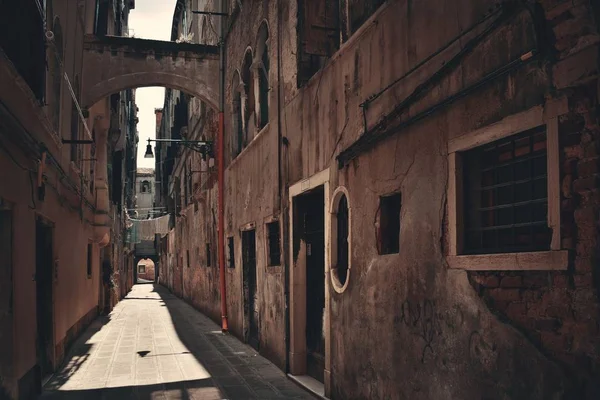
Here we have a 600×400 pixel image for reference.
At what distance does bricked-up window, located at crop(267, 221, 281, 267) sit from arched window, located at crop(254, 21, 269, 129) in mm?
2153

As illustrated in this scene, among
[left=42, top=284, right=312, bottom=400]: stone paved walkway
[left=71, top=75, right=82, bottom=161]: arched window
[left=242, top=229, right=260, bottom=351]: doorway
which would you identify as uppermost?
[left=71, top=75, right=82, bottom=161]: arched window

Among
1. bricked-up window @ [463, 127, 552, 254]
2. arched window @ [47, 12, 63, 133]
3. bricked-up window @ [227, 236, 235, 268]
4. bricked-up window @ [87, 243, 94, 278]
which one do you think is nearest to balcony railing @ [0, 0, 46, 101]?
arched window @ [47, 12, 63, 133]

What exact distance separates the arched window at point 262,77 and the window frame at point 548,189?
7349mm

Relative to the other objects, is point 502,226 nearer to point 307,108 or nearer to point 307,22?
point 307,108

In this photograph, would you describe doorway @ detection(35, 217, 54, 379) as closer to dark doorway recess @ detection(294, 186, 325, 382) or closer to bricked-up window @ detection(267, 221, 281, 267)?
bricked-up window @ detection(267, 221, 281, 267)

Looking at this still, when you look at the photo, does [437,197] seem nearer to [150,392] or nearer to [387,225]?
[387,225]

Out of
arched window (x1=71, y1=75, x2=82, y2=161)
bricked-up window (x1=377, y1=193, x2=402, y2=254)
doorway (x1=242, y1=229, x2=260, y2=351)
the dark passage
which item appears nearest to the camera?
bricked-up window (x1=377, y1=193, x2=402, y2=254)

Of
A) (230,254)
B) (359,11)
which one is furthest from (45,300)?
(359,11)

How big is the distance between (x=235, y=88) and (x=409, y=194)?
9.56 metres

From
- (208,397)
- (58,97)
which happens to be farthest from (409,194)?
(58,97)

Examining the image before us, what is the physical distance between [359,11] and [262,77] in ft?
16.8

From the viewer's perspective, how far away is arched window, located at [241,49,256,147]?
12792 mm

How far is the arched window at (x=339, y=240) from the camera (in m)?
7.05

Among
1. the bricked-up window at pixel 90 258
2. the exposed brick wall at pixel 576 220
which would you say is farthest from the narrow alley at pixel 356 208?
the bricked-up window at pixel 90 258
